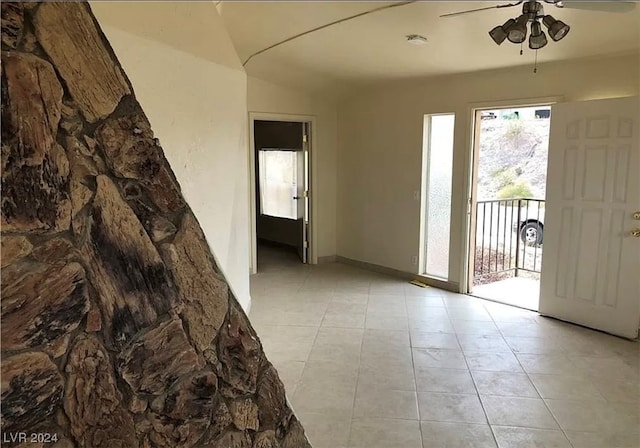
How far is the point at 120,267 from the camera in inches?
54.7

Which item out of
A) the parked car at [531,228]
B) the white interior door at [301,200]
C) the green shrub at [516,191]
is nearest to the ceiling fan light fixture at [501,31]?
the white interior door at [301,200]

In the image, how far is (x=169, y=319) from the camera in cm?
147

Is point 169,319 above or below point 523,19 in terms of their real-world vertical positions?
below

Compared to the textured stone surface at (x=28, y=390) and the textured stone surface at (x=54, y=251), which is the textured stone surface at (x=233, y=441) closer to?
the textured stone surface at (x=28, y=390)

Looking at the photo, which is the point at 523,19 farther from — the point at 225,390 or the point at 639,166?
the point at 225,390

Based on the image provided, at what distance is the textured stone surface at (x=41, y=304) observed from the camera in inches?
46.4

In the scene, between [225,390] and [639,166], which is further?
[639,166]

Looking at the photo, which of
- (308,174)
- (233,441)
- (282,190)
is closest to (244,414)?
(233,441)

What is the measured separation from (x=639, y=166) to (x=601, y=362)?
1614mm

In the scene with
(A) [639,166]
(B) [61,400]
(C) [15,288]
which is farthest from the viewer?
(A) [639,166]

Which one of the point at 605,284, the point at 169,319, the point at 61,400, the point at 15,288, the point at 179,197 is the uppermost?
the point at 179,197

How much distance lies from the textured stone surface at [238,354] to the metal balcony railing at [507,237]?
479 cm

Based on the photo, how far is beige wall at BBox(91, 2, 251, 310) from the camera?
226 cm

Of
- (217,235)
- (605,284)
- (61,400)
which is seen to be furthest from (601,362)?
(61,400)
